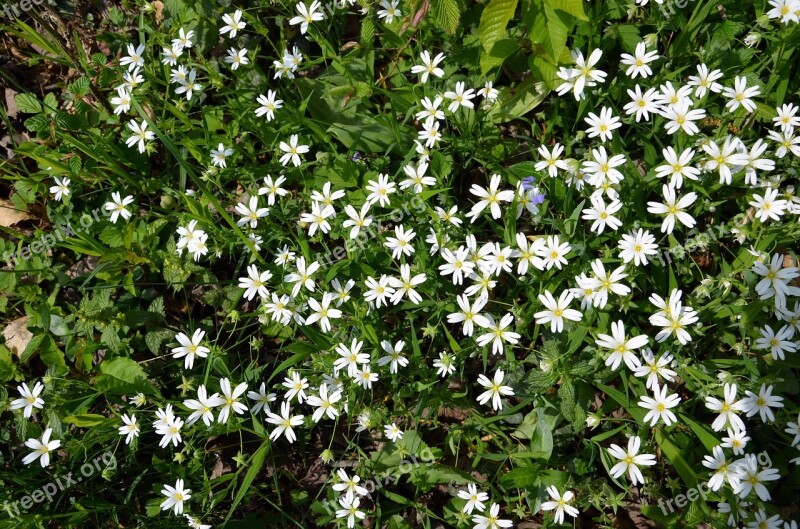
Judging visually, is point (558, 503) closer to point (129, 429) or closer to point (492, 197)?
point (492, 197)

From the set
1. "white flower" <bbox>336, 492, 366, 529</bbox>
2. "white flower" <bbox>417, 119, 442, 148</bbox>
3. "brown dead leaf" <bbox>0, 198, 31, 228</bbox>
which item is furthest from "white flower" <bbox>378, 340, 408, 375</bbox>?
"brown dead leaf" <bbox>0, 198, 31, 228</bbox>

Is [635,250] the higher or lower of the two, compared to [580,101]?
lower

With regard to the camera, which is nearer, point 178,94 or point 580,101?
point 580,101

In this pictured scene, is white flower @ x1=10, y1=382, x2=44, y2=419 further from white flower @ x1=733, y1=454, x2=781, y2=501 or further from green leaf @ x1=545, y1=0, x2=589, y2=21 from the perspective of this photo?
white flower @ x1=733, y1=454, x2=781, y2=501

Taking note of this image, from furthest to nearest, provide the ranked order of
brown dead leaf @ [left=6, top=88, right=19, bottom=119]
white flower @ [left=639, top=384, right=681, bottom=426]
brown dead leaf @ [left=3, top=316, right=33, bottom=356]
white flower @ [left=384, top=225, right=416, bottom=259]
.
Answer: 1. brown dead leaf @ [left=6, top=88, right=19, bottom=119]
2. brown dead leaf @ [left=3, top=316, right=33, bottom=356]
3. white flower @ [left=384, top=225, right=416, bottom=259]
4. white flower @ [left=639, top=384, right=681, bottom=426]

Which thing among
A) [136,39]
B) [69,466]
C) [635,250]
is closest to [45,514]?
[69,466]

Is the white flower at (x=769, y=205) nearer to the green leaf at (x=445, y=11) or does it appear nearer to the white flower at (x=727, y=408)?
the white flower at (x=727, y=408)

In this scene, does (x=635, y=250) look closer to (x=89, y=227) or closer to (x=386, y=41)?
(x=386, y=41)
